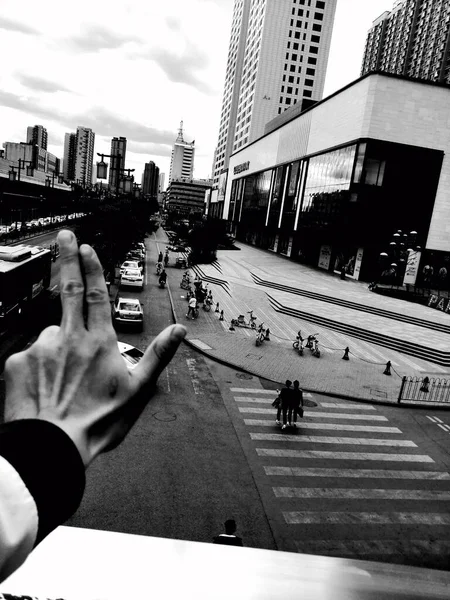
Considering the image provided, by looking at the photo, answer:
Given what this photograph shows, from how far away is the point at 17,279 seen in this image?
16141 mm

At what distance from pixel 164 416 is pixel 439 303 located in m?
26.1

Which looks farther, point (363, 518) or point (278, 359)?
point (278, 359)

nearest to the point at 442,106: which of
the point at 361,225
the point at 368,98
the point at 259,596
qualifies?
the point at 368,98

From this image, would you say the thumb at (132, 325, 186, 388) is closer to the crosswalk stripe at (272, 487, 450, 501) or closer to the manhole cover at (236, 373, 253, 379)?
the crosswalk stripe at (272, 487, 450, 501)

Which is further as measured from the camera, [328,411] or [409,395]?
[409,395]

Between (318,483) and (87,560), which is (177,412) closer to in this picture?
(318,483)

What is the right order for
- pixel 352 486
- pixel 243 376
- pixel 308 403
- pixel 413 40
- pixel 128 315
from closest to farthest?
pixel 352 486 < pixel 308 403 < pixel 243 376 < pixel 128 315 < pixel 413 40

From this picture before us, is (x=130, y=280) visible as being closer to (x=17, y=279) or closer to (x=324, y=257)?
(x=17, y=279)

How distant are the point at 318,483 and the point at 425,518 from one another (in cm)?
208

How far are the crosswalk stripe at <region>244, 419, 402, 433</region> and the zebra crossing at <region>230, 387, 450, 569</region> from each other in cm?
3

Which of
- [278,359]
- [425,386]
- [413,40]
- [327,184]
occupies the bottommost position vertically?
[278,359]

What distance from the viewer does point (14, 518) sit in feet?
3.38

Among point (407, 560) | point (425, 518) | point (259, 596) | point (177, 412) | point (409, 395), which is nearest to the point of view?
point (259, 596)

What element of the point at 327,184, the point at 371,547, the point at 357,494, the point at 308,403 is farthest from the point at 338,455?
the point at 327,184
